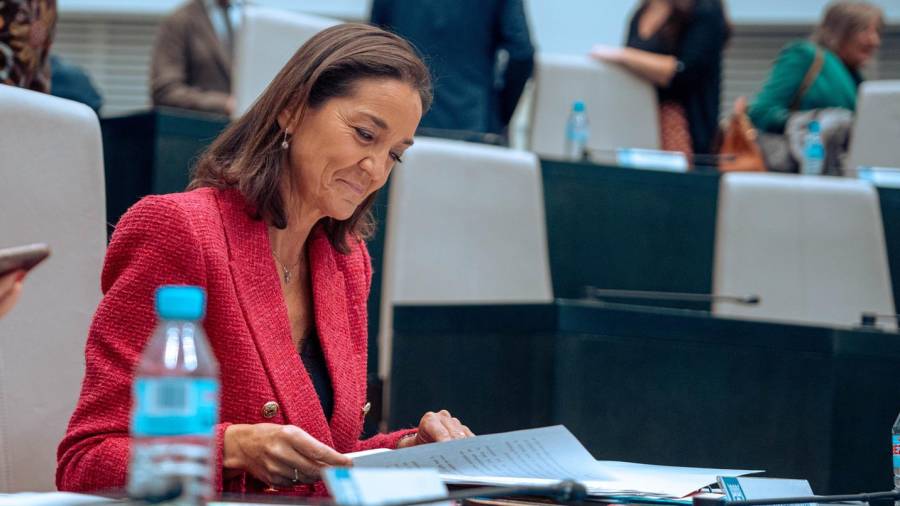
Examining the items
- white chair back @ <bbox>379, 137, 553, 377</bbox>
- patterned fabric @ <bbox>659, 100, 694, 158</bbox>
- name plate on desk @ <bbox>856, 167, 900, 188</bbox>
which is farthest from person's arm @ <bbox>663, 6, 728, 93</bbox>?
white chair back @ <bbox>379, 137, 553, 377</bbox>

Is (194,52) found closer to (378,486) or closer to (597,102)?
(597,102)

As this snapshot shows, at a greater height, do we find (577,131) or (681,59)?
(681,59)

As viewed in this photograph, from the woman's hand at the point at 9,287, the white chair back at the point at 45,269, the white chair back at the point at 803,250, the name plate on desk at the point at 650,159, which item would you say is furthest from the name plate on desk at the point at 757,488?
the name plate on desk at the point at 650,159

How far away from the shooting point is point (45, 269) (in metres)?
1.68

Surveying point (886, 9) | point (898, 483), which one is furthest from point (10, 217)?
point (886, 9)

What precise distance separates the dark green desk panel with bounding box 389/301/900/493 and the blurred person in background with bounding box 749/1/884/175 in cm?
192

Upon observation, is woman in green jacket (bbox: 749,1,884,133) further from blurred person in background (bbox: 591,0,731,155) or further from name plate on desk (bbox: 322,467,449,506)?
name plate on desk (bbox: 322,467,449,506)

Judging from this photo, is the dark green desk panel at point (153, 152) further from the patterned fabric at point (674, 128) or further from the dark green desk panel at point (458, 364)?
the patterned fabric at point (674, 128)

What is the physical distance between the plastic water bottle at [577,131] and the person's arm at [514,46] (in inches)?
8.6

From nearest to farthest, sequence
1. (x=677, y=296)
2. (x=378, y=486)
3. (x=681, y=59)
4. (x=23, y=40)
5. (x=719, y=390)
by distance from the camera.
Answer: (x=378, y=486) → (x=23, y=40) → (x=719, y=390) → (x=677, y=296) → (x=681, y=59)

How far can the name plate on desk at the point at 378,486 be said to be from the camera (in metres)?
0.98

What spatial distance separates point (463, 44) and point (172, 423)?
320 centimetres

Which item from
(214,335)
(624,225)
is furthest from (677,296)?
(214,335)

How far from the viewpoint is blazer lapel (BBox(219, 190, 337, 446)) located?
1558 mm
